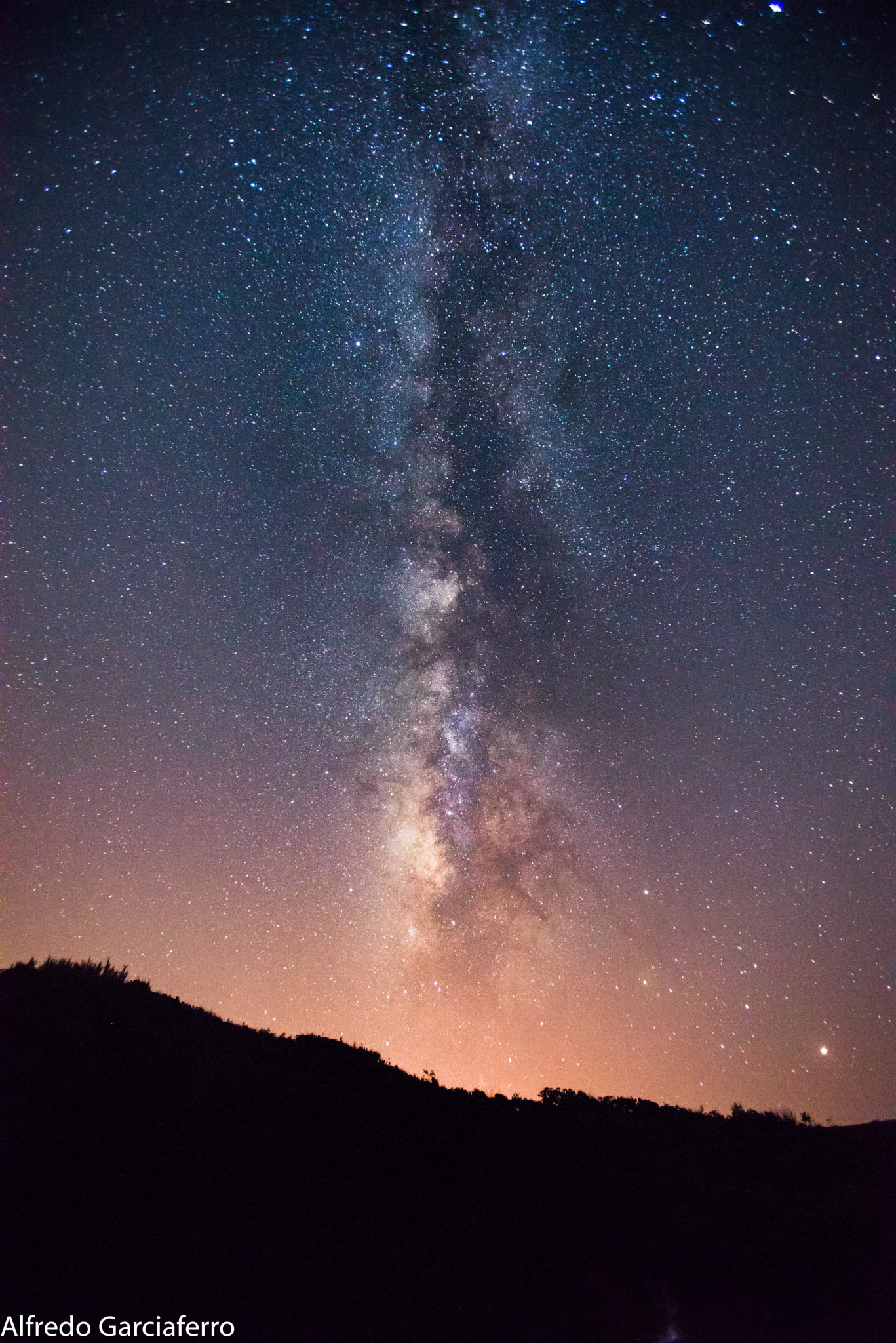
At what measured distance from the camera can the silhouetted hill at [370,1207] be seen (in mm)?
5078

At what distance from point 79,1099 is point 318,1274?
3506mm

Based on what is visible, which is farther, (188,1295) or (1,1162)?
(1,1162)

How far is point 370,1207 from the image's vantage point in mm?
6574

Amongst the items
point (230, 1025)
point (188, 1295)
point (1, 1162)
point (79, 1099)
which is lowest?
point (188, 1295)

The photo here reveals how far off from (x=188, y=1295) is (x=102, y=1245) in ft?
2.89

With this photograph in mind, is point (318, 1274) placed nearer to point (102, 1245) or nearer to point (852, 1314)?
point (102, 1245)

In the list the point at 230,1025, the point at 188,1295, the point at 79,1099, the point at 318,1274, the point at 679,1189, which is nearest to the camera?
the point at 188,1295

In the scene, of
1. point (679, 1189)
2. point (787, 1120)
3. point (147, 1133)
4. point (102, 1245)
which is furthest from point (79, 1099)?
point (787, 1120)

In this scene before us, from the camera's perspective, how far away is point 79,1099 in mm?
6848

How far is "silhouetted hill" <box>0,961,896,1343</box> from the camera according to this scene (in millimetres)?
5078

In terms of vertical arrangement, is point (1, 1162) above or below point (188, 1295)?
above

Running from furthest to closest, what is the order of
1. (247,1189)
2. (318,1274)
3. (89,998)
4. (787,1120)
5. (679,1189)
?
(787,1120)
(89,998)
(679,1189)
(247,1189)
(318,1274)

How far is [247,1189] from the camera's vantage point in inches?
247

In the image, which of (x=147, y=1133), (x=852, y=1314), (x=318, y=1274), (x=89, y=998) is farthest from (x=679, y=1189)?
(x=89, y=998)
